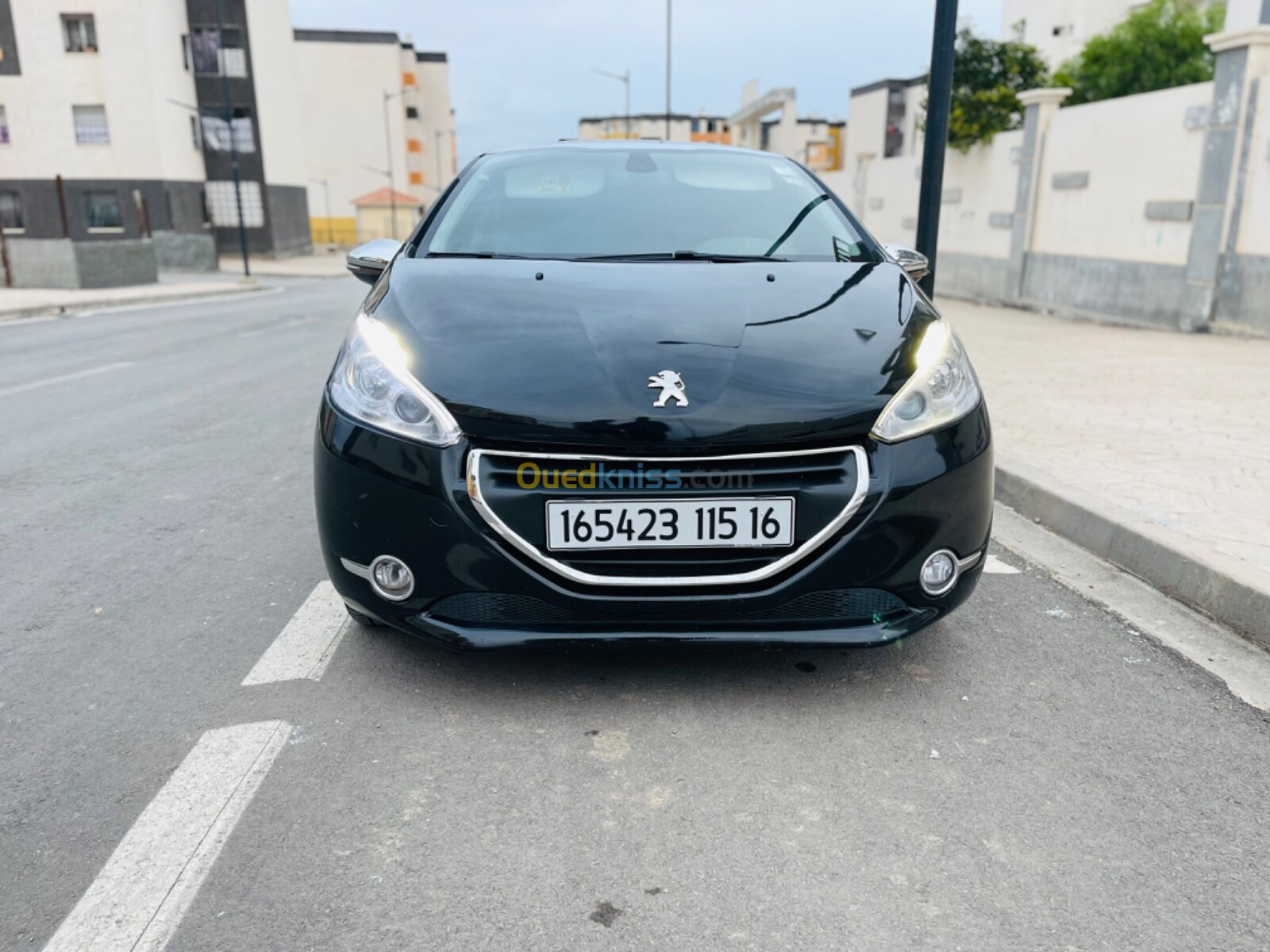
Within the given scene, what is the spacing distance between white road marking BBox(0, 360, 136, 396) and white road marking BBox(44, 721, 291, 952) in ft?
23.3

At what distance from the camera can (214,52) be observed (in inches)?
1745

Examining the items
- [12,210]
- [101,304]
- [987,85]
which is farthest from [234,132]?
[987,85]

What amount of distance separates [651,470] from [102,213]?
43.3 metres

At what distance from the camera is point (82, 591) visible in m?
3.77

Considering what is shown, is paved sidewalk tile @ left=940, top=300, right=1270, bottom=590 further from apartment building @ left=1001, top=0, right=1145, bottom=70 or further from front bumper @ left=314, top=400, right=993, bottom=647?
apartment building @ left=1001, top=0, right=1145, bottom=70

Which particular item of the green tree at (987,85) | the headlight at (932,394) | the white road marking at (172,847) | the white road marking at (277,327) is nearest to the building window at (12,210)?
the white road marking at (277,327)

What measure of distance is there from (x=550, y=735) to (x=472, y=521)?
57 cm

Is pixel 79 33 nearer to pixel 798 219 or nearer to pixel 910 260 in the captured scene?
pixel 798 219

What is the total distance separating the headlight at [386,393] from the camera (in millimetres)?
2662

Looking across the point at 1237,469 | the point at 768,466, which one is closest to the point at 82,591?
the point at 768,466

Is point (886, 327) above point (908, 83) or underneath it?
underneath

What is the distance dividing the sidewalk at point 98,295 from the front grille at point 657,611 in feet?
55.4

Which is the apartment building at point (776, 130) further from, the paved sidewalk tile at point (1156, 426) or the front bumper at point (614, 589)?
the front bumper at point (614, 589)

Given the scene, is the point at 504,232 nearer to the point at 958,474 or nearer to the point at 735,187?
the point at 735,187
